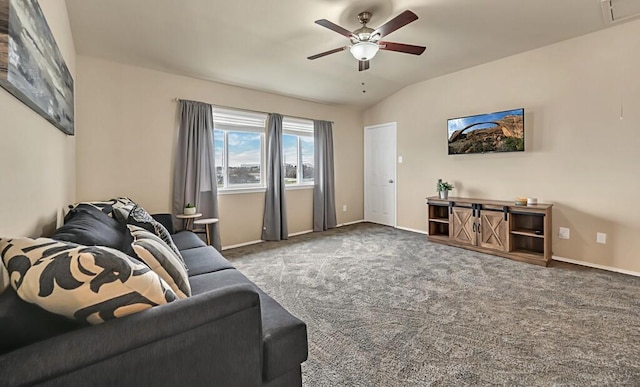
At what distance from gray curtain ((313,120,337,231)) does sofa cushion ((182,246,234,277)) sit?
3.04 meters

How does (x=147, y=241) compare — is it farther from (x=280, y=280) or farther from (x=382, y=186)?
(x=382, y=186)

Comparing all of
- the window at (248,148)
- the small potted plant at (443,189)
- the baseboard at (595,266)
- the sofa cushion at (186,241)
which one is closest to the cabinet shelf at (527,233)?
the baseboard at (595,266)

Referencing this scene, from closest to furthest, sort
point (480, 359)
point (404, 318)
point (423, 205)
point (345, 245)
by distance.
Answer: point (480, 359), point (404, 318), point (345, 245), point (423, 205)

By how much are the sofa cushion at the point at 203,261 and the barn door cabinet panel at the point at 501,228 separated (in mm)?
3389

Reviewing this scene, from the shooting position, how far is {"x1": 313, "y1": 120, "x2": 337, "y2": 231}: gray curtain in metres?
5.52

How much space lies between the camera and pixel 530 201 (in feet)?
12.5

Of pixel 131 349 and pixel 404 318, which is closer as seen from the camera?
pixel 131 349

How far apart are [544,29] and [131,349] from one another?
459 centimetres

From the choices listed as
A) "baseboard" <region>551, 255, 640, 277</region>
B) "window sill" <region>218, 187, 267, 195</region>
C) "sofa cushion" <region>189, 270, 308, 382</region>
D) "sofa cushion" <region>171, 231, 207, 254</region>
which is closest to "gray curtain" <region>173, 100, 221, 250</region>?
"window sill" <region>218, 187, 267, 195</region>

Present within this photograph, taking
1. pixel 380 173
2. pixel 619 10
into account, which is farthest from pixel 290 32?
pixel 380 173

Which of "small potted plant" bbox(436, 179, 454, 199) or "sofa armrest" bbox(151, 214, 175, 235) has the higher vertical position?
"small potted plant" bbox(436, 179, 454, 199)

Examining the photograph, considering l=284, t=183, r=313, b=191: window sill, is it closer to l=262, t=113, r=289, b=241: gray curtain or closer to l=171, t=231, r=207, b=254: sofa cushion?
l=262, t=113, r=289, b=241: gray curtain

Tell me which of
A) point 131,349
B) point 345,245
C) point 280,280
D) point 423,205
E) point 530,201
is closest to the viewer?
point 131,349

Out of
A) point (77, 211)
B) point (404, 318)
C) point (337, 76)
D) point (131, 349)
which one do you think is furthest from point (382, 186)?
point (131, 349)
